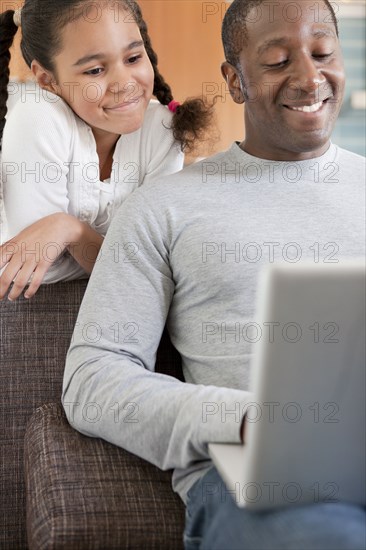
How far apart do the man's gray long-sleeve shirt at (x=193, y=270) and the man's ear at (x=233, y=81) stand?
120 mm

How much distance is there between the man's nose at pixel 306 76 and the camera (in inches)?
59.0

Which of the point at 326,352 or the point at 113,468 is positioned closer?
the point at 326,352

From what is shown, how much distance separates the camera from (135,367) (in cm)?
132

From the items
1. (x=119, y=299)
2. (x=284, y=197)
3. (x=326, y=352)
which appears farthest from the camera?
(x=284, y=197)

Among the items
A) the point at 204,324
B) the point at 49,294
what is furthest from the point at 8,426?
the point at 204,324

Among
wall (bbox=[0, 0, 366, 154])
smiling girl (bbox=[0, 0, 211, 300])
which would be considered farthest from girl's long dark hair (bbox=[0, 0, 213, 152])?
wall (bbox=[0, 0, 366, 154])

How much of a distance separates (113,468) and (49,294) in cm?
46

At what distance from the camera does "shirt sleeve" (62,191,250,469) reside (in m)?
1.16

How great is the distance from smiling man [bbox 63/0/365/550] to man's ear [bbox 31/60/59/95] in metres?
0.35

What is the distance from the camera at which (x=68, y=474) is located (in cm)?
125

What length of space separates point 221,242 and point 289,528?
58 cm

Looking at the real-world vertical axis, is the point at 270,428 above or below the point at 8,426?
above

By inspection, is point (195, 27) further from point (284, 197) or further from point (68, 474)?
point (68, 474)

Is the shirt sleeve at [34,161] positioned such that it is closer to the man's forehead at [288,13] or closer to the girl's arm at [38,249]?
the girl's arm at [38,249]
